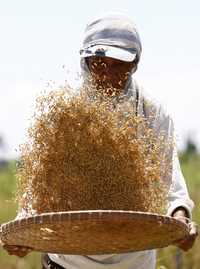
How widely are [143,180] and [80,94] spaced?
0.33m

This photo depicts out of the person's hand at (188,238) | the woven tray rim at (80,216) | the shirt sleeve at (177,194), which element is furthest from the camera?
the shirt sleeve at (177,194)

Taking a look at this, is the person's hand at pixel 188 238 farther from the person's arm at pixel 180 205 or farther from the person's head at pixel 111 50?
the person's head at pixel 111 50

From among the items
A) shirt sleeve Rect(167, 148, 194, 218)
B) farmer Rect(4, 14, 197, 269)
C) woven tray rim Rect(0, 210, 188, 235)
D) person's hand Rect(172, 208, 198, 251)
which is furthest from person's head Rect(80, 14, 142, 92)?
woven tray rim Rect(0, 210, 188, 235)

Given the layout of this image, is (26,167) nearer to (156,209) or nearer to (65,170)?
(65,170)

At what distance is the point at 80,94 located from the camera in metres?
3.11

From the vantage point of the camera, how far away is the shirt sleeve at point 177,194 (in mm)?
3391

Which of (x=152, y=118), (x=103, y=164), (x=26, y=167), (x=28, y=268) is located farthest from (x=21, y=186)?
(x=28, y=268)

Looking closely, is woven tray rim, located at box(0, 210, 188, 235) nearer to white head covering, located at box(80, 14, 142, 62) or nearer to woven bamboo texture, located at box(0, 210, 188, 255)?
woven bamboo texture, located at box(0, 210, 188, 255)

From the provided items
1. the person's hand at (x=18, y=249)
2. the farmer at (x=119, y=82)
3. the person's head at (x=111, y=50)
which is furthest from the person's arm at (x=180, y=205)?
the person's hand at (x=18, y=249)

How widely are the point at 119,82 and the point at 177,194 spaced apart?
46cm

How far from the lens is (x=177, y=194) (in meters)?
3.46

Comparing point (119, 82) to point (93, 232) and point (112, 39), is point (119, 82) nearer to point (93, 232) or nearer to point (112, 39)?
point (112, 39)

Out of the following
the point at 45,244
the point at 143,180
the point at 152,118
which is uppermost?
the point at 152,118

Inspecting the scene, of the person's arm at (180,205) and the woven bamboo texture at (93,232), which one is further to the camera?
the person's arm at (180,205)
